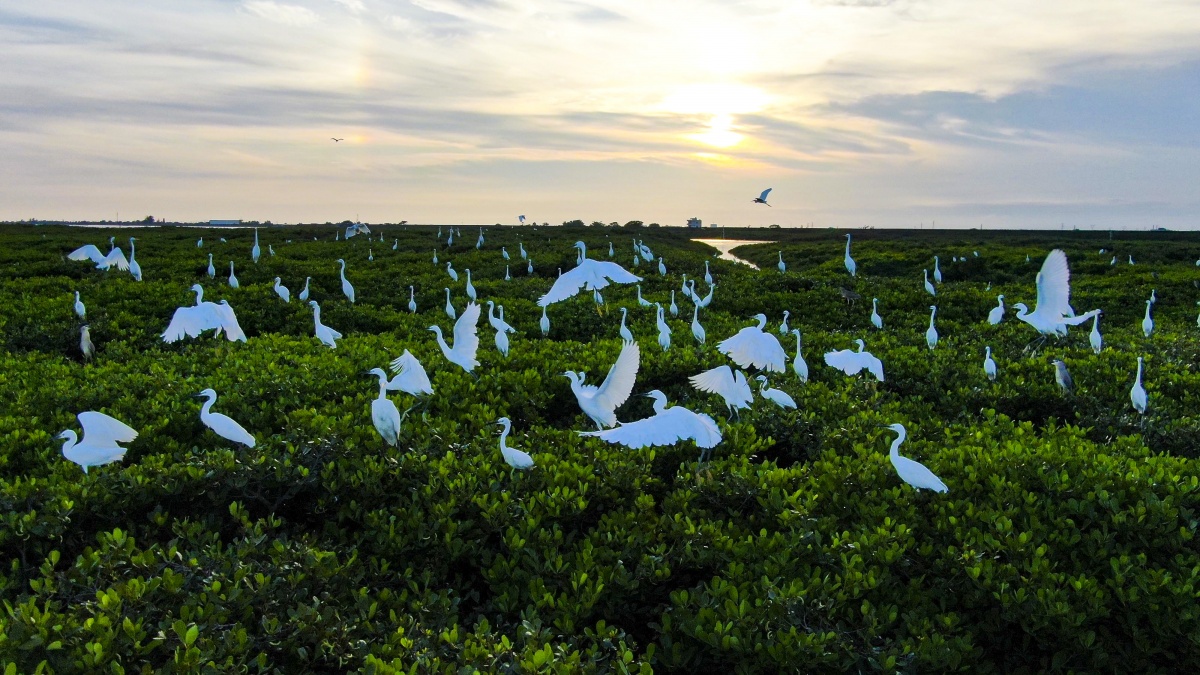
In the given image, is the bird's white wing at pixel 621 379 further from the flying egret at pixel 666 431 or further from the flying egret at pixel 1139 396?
the flying egret at pixel 1139 396

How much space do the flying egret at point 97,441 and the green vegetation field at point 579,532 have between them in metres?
0.22

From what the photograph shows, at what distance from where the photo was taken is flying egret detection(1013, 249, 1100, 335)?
10227 mm

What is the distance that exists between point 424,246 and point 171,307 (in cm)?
2023

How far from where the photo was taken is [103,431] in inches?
Result: 228

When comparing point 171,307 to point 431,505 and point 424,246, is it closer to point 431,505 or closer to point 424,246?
point 431,505

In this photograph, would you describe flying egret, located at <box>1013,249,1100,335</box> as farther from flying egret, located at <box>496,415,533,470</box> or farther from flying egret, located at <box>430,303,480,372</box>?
flying egret, located at <box>496,415,533,470</box>

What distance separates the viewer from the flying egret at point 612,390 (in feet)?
21.8

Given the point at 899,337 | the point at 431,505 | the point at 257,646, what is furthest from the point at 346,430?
the point at 899,337

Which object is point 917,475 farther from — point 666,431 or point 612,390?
point 612,390

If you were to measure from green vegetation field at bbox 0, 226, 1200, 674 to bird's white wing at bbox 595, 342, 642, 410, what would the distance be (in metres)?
0.45

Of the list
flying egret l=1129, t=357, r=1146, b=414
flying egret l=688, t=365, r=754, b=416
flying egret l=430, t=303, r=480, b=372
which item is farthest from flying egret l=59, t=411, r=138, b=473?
flying egret l=1129, t=357, r=1146, b=414

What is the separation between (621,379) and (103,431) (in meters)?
4.17

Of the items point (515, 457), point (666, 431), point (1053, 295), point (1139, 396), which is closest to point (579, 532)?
point (515, 457)

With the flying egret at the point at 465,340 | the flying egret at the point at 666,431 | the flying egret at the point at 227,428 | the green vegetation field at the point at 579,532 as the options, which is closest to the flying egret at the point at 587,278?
the green vegetation field at the point at 579,532
